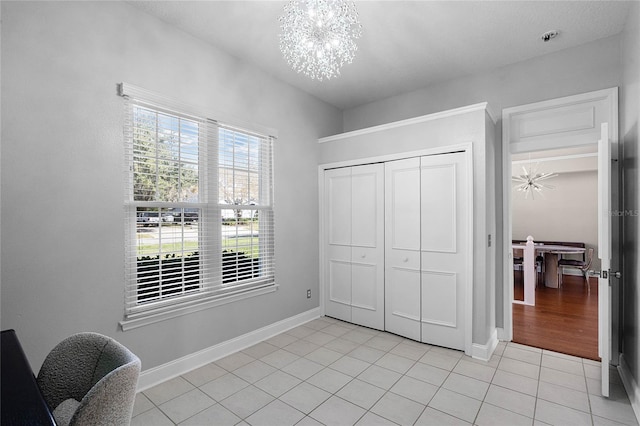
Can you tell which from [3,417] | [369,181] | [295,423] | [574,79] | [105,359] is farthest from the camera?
[369,181]

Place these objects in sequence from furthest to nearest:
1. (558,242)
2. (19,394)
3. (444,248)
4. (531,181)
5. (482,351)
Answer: (558,242), (531,181), (444,248), (482,351), (19,394)

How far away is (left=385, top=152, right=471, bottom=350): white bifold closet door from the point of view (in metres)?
3.12

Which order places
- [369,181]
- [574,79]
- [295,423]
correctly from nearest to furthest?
1. [295,423]
2. [574,79]
3. [369,181]

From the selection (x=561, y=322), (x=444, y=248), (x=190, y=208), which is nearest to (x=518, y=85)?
(x=444, y=248)

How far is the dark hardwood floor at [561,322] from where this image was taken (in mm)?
3199

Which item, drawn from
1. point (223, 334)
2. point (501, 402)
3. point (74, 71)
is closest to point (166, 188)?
point (74, 71)

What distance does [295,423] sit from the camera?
2047 mm

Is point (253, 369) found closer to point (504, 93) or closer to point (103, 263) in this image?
point (103, 263)

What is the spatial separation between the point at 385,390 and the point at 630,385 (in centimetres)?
184

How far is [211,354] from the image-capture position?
294 centimetres

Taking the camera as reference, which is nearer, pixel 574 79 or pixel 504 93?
pixel 574 79

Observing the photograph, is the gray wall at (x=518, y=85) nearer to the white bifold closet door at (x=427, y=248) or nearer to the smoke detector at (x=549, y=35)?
the smoke detector at (x=549, y=35)

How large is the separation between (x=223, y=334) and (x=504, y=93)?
3982 millimetres

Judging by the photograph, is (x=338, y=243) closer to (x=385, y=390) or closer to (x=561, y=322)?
(x=385, y=390)
